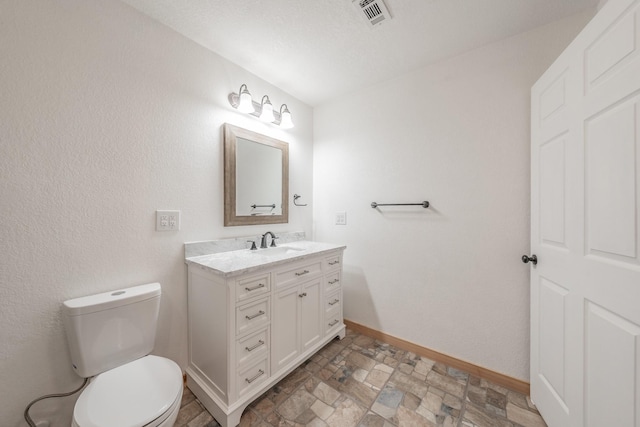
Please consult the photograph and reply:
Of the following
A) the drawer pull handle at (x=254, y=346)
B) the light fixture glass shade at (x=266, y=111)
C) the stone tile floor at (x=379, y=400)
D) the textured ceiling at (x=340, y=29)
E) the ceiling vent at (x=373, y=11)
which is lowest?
the stone tile floor at (x=379, y=400)

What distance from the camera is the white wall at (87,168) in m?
1.02

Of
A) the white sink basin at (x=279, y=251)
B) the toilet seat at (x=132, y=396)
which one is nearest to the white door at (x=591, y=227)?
the white sink basin at (x=279, y=251)

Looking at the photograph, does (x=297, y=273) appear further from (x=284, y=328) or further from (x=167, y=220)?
(x=167, y=220)

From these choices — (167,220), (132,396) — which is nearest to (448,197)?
(167,220)

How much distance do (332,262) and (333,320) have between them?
19.5 inches

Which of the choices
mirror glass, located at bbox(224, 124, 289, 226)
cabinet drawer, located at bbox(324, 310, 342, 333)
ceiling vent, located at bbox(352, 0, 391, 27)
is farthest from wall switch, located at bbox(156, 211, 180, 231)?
ceiling vent, located at bbox(352, 0, 391, 27)

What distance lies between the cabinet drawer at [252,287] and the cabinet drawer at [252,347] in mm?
231

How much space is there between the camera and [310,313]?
5.73ft

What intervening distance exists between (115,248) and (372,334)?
2.01m

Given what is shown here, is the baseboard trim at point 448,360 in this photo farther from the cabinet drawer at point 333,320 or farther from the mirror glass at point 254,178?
the mirror glass at point 254,178

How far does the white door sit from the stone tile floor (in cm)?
26

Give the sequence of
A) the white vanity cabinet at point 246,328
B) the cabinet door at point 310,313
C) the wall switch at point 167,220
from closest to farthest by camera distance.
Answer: the white vanity cabinet at point 246,328
the wall switch at point 167,220
the cabinet door at point 310,313

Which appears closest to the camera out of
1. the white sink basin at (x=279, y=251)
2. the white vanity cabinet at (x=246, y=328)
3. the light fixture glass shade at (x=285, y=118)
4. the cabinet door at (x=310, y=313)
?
the white vanity cabinet at (x=246, y=328)

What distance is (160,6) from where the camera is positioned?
1.32 metres
